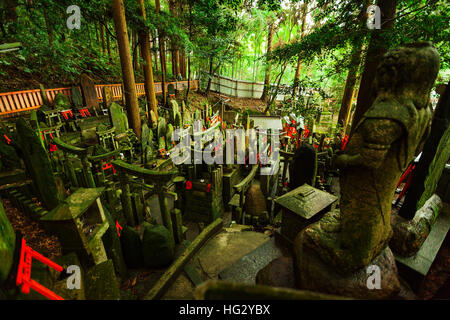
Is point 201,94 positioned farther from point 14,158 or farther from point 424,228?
point 424,228

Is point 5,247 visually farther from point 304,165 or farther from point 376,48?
point 376,48

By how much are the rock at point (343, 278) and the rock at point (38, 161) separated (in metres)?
4.41

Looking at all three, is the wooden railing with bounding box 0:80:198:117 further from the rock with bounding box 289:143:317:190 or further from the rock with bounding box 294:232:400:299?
the rock with bounding box 294:232:400:299

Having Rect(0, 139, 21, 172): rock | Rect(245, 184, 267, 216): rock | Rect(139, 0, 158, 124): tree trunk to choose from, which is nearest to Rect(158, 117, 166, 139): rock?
Rect(139, 0, 158, 124): tree trunk

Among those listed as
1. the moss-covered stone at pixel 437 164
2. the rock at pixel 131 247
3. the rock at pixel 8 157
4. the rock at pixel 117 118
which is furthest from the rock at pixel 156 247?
the rock at pixel 117 118

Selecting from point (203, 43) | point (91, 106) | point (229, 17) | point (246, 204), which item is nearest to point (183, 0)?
point (203, 43)

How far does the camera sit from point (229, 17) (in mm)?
11289

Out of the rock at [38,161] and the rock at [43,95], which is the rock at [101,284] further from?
the rock at [43,95]

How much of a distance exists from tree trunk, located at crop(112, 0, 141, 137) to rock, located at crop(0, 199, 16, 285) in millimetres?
8354

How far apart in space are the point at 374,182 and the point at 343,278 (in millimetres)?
1231

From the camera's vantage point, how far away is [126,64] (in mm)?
8695

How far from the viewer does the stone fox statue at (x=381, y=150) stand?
182cm

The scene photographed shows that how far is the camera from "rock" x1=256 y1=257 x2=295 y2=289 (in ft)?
9.40
